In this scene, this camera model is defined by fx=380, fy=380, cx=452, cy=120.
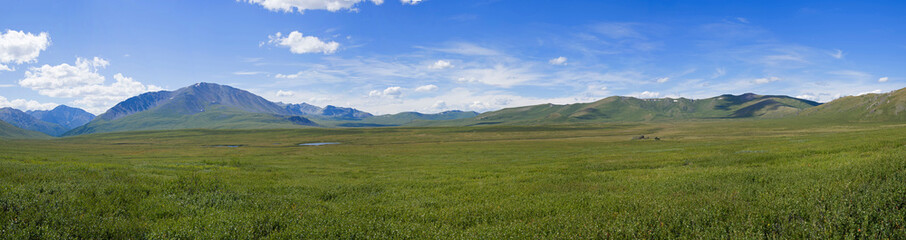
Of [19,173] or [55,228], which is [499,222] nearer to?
[55,228]

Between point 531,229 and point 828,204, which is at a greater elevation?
point 828,204

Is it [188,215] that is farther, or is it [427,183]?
[427,183]

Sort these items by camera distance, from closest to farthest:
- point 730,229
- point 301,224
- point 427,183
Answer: point 730,229
point 301,224
point 427,183

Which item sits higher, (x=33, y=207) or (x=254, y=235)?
(x=33, y=207)

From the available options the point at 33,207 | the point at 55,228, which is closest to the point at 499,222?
the point at 55,228

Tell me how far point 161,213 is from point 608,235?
14801 millimetres

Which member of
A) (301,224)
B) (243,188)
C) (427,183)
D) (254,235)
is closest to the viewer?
(254,235)

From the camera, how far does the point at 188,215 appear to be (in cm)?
1297

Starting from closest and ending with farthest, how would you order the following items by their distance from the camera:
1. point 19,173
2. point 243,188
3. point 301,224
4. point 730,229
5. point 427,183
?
point 730,229, point 301,224, point 19,173, point 243,188, point 427,183

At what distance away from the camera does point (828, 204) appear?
11.3 metres

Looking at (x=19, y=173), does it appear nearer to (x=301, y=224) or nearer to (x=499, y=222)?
(x=301, y=224)

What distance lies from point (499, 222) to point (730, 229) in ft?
20.9

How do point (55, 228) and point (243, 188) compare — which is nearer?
point (55, 228)

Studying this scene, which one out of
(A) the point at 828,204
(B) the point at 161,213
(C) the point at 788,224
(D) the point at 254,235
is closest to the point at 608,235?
(C) the point at 788,224
